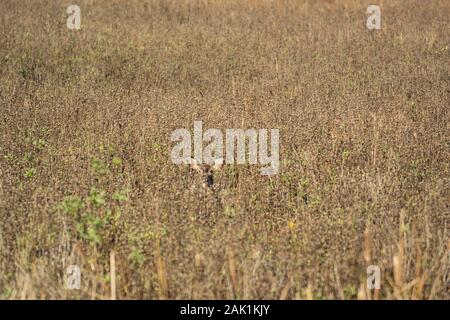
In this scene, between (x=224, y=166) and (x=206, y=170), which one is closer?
(x=206, y=170)

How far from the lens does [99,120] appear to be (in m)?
5.70

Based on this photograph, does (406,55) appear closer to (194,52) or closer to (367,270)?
(194,52)

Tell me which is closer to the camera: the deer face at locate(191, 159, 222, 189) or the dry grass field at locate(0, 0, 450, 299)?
the dry grass field at locate(0, 0, 450, 299)

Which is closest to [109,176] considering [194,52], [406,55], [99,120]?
[99,120]

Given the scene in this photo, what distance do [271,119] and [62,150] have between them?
2208 millimetres

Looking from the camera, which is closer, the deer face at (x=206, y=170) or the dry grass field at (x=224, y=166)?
the dry grass field at (x=224, y=166)

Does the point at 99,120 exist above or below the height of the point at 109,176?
above

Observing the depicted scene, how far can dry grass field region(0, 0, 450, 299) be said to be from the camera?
303 centimetres

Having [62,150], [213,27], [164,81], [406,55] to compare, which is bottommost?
[62,150]

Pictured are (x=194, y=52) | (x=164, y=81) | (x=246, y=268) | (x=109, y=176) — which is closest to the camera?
(x=246, y=268)

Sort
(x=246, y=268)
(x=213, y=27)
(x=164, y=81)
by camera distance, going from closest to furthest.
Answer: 1. (x=246, y=268)
2. (x=164, y=81)
3. (x=213, y=27)

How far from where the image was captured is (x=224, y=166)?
15.3ft

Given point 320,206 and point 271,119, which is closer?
point 320,206

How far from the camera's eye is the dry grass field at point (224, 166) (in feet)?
9.93
